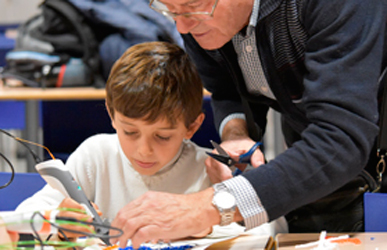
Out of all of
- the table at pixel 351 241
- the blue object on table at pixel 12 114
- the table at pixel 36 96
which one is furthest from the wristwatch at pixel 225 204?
the blue object on table at pixel 12 114

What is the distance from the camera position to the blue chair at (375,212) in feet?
3.76

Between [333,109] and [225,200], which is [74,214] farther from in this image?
[333,109]

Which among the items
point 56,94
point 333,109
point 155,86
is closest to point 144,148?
point 155,86

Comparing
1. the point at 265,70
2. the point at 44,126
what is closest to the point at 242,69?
the point at 265,70

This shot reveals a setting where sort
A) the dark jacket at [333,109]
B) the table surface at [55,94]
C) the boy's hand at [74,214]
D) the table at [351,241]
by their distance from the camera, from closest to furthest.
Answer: the boy's hand at [74,214]
the dark jacket at [333,109]
the table at [351,241]
the table surface at [55,94]

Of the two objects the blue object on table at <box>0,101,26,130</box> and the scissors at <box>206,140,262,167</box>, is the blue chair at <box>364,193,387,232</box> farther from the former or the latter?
the blue object on table at <box>0,101,26,130</box>

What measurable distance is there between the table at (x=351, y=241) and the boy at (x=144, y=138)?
0.35m

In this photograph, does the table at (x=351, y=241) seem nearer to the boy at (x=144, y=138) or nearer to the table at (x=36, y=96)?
the boy at (x=144, y=138)

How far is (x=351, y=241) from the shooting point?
110 cm

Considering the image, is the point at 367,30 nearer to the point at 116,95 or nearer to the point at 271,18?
the point at 271,18

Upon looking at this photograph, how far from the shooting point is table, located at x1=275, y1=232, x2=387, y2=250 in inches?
41.6

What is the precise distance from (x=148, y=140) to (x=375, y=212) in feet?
1.88

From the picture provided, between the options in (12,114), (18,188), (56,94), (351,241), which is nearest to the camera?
(351,241)

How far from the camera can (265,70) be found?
1.24 metres
